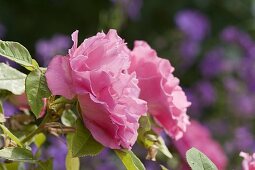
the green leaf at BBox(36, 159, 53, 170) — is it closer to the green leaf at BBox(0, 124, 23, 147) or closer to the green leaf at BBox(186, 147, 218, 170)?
the green leaf at BBox(0, 124, 23, 147)

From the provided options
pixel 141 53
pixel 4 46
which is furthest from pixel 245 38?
pixel 4 46

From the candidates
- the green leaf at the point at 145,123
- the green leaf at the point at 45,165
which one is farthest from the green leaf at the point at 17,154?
the green leaf at the point at 145,123

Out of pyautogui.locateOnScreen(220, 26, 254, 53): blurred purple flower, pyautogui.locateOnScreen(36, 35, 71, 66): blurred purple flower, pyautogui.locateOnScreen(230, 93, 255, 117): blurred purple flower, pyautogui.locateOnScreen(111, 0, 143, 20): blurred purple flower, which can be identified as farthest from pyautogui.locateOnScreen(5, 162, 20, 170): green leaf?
pyautogui.locateOnScreen(220, 26, 254, 53): blurred purple flower

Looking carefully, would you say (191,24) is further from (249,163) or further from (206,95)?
(249,163)

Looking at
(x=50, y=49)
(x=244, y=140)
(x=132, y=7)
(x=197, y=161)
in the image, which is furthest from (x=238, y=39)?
(x=197, y=161)

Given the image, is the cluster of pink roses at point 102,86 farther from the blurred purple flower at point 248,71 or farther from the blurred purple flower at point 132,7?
the blurred purple flower at point 248,71

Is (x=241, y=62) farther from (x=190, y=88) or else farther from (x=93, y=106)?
(x=93, y=106)
